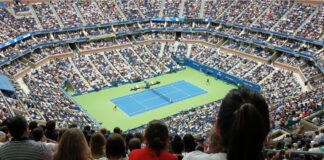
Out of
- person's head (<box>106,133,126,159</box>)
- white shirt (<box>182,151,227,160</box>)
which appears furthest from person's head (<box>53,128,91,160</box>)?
white shirt (<box>182,151,227,160</box>)

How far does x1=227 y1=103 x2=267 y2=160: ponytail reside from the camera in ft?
11.1

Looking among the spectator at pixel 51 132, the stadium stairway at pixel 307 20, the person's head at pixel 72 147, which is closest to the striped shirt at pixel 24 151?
the person's head at pixel 72 147

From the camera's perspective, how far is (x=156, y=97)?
4228 cm

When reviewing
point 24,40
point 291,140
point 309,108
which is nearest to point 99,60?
point 24,40

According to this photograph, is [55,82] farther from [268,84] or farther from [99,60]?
[268,84]

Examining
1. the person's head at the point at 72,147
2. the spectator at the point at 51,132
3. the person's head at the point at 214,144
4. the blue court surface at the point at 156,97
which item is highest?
the blue court surface at the point at 156,97

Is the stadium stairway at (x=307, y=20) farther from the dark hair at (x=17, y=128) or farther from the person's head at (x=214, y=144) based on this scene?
the person's head at (x=214, y=144)

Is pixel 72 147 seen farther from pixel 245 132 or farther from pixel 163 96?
pixel 163 96

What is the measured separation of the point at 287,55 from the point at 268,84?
6.45 metres

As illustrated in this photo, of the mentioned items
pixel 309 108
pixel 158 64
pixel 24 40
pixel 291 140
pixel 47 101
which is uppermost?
pixel 24 40

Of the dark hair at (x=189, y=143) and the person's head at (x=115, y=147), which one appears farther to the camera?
the dark hair at (x=189, y=143)

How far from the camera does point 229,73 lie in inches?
1812

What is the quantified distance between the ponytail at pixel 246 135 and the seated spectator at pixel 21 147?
339 centimetres

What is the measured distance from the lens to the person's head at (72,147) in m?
5.19
